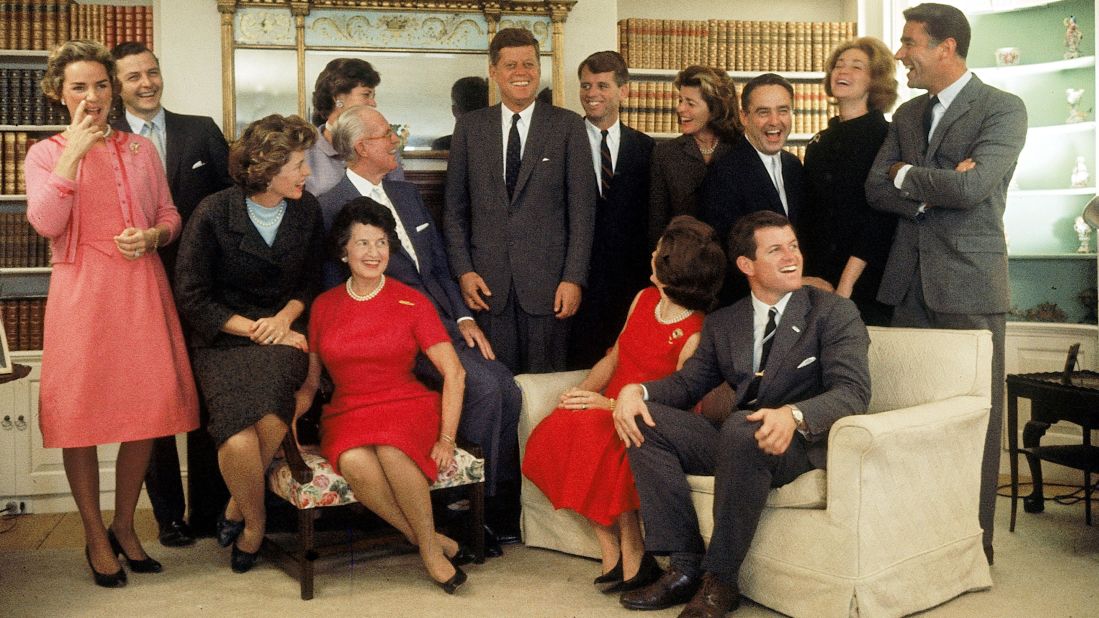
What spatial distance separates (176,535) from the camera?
3.78m

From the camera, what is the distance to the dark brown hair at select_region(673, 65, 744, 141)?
3.90 m

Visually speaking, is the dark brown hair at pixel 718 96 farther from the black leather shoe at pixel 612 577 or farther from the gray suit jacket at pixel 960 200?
the black leather shoe at pixel 612 577

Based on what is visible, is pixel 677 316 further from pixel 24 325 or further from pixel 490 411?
pixel 24 325

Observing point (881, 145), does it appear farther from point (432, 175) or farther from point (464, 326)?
point (432, 175)

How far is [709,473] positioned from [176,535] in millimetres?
1956

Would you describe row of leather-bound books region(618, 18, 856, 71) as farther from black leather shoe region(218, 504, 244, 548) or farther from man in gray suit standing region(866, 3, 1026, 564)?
black leather shoe region(218, 504, 244, 548)

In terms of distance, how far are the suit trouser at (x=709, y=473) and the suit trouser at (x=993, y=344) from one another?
0.87m

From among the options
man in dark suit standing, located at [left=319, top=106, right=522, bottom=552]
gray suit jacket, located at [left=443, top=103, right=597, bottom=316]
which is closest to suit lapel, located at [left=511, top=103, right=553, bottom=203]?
gray suit jacket, located at [left=443, top=103, right=597, bottom=316]

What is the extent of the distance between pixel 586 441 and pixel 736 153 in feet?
3.79

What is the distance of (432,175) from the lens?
507 centimetres

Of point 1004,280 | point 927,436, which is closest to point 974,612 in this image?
point 927,436

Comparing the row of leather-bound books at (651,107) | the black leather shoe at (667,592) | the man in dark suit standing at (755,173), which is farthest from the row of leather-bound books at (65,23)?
the black leather shoe at (667,592)

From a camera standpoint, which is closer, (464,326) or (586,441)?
(586,441)

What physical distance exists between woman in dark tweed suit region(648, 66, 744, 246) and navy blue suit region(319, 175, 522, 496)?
31.8 inches
